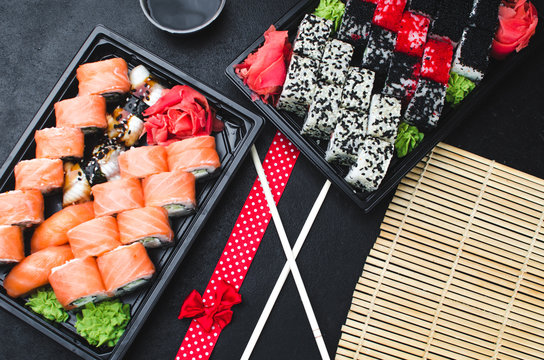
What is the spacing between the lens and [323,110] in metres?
2.31

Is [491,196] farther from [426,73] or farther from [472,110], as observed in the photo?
[426,73]

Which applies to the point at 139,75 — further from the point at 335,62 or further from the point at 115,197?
the point at 335,62

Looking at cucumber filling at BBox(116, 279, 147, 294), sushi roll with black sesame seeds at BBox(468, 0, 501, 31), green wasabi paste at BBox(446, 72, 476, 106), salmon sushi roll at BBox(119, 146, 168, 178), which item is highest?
sushi roll with black sesame seeds at BBox(468, 0, 501, 31)

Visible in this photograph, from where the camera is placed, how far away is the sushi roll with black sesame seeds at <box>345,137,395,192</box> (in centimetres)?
224

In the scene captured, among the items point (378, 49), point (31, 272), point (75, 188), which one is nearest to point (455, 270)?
point (378, 49)

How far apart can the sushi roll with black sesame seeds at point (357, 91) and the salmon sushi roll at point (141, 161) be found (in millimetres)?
1038

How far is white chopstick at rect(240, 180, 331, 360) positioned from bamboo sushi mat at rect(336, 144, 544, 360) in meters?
0.39

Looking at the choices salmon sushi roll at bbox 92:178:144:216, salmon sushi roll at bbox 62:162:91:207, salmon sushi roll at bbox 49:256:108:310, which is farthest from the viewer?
salmon sushi roll at bbox 62:162:91:207

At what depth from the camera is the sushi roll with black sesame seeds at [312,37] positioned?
238 cm

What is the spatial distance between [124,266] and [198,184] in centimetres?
58

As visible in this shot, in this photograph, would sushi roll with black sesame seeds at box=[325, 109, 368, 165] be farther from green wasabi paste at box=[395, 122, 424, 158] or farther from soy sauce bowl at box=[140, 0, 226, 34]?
soy sauce bowl at box=[140, 0, 226, 34]

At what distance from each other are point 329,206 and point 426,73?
0.91m

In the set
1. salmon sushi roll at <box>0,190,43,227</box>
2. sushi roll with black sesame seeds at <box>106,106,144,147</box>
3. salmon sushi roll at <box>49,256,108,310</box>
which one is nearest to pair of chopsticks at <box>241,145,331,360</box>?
sushi roll with black sesame seeds at <box>106,106,144,147</box>

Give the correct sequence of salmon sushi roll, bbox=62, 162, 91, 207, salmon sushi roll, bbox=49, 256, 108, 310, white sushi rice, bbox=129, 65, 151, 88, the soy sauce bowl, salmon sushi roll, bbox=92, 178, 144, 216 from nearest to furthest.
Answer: salmon sushi roll, bbox=49, 256, 108, 310 → salmon sushi roll, bbox=92, 178, 144, 216 → salmon sushi roll, bbox=62, 162, 91, 207 → white sushi rice, bbox=129, 65, 151, 88 → the soy sauce bowl
